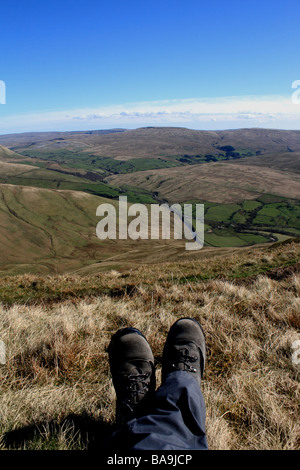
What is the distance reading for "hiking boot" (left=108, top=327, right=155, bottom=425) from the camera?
8.51ft

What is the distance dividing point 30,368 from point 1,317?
2.07 m

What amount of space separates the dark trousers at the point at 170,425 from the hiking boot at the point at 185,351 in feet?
1.52

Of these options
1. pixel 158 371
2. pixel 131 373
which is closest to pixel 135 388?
pixel 131 373

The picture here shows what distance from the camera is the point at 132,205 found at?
545ft

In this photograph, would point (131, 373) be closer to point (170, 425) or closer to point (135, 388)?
point (135, 388)

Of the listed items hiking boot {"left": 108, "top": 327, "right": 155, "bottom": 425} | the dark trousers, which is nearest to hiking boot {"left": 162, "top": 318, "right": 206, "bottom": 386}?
hiking boot {"left": 108, "top": 327, "right": 155, "bottom": 425}

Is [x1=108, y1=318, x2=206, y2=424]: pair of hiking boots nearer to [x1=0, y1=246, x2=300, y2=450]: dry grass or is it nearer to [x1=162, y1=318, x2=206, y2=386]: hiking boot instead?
[x1=162, y1=318, x2=206, y2=386]: hiking boot

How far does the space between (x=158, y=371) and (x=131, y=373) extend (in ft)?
2.37

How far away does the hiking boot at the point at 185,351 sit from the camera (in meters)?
3.07

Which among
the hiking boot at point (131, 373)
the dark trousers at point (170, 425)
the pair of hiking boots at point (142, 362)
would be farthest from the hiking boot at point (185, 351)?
the dark trousers at point (170, 425)

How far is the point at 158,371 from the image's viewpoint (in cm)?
359

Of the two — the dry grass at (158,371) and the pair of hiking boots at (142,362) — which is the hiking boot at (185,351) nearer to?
the pair of hiking boots at (142,362)

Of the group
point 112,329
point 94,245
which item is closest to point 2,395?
point 112,329
